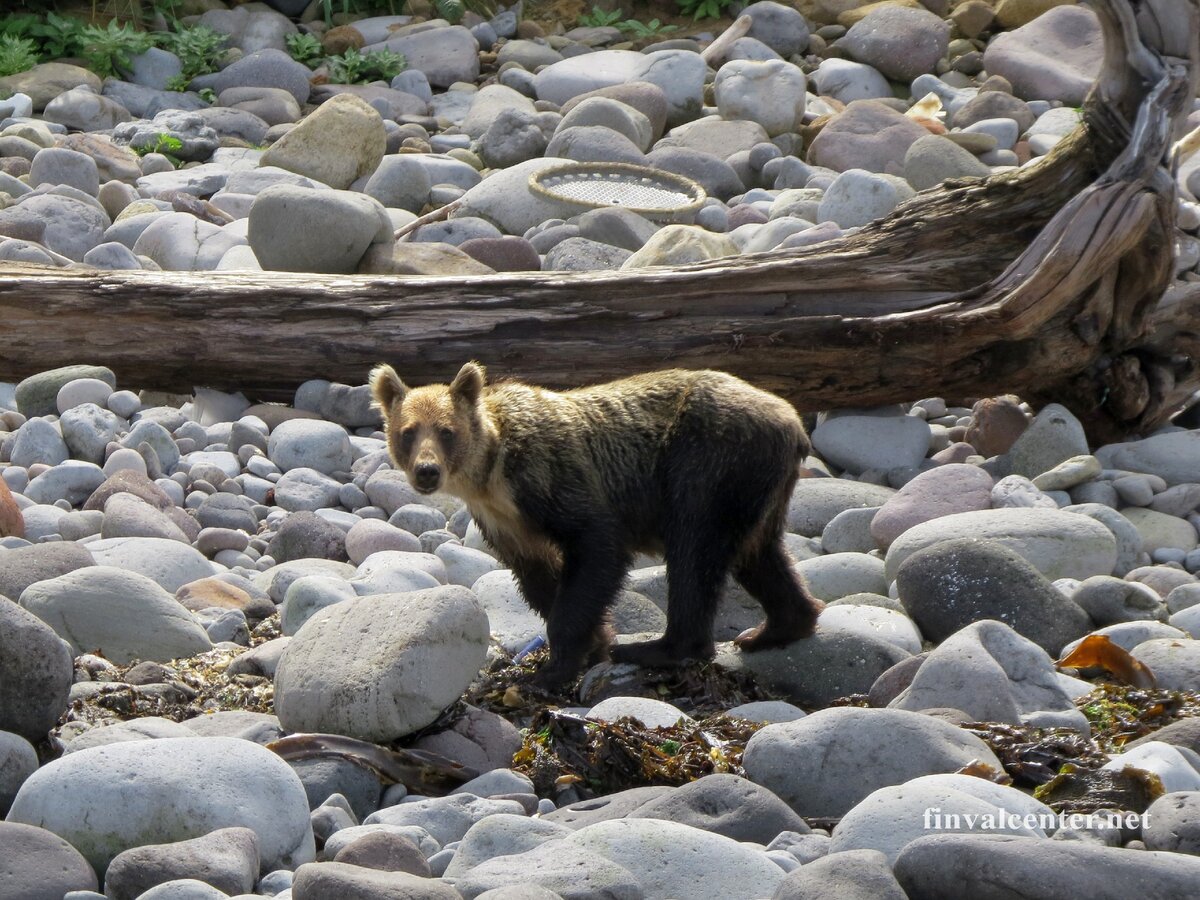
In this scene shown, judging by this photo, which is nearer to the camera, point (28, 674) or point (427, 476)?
point (28, 674)

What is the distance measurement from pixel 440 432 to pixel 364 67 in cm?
1194

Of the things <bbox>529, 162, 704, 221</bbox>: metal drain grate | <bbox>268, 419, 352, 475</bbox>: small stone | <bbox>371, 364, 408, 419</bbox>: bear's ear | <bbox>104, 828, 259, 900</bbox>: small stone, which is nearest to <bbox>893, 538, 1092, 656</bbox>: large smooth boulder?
<bbox>371, 364, 408, 419</bbox>: bear's ear

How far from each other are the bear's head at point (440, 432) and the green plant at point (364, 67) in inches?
446

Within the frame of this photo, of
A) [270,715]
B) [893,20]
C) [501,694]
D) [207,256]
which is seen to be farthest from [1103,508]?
[893,20]

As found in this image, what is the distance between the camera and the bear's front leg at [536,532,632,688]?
6434 millimetres

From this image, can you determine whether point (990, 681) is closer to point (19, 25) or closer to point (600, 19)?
point (600, 19)

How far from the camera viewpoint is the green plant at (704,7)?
61.1 ft

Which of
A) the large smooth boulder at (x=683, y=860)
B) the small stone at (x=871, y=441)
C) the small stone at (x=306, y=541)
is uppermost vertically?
the large smooth boulder at (x=683, y=860)

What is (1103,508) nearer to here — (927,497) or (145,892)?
(927,497)

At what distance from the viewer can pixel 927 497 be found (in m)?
8.43

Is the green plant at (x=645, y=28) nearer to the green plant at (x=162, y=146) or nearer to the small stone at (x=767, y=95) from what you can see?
the small stone at (x=767, y=95)

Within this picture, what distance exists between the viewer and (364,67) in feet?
57.8

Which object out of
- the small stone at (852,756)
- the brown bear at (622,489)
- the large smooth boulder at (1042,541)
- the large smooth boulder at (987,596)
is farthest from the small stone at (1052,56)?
the small stone at (852,756)

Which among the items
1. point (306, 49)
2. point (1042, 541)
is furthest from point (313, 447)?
point (306, 49)
